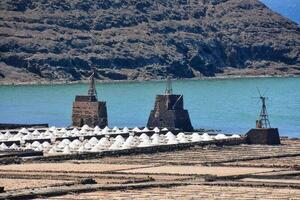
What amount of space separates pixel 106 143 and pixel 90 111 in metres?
21.5

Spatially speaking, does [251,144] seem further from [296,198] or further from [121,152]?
[296,198]

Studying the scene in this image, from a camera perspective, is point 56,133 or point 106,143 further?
point 56,133

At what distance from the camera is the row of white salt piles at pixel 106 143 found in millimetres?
74750

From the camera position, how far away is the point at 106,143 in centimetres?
7719

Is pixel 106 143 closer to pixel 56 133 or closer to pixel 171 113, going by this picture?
pixel 56 133

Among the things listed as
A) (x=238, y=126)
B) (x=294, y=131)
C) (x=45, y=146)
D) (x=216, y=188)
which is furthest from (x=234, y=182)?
(x=238, y=126)

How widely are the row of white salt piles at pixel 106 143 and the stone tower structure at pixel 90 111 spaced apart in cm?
1466

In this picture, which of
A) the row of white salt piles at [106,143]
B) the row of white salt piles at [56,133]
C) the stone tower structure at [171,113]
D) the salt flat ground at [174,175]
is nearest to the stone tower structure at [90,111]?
the row of white salt piles at [56,133]

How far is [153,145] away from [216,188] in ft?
83.0

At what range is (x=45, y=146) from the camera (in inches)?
3046

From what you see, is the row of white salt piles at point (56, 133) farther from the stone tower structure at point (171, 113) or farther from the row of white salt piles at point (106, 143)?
the row of white salt piles at point (106, 143)

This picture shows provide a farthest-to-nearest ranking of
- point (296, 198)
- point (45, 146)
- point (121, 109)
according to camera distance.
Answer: point (121, 109), point (45, 146), point (296, 198)

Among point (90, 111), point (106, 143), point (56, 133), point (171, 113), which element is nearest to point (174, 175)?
point (106, 143)

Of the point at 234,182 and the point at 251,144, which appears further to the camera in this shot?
the point at 251,144
